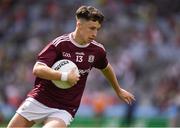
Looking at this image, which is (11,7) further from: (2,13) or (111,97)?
(111,97)

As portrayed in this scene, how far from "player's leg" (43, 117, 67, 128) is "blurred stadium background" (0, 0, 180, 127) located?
6.42 m

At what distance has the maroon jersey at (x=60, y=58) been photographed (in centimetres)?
838

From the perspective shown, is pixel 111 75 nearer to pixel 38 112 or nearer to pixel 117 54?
pixel 38 112

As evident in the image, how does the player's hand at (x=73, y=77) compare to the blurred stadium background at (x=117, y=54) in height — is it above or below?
above

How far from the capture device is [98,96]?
17.2 metres

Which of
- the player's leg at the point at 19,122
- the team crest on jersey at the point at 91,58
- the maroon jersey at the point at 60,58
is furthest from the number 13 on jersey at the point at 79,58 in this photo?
the player's leg at the point at 19,122

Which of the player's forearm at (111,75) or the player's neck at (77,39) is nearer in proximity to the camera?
the player's neck at (77,39)

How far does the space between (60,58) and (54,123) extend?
0.74 meters

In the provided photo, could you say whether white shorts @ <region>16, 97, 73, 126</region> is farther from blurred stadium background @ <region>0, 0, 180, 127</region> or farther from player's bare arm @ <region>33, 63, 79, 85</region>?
blurred stadium background @ <region>0, 0, 180, 127</region>

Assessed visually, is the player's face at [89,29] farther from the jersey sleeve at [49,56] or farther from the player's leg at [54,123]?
the player's leg at [54,123]

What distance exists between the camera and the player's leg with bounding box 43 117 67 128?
811cm

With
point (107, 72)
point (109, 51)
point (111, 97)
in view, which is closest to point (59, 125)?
point (107, 72)

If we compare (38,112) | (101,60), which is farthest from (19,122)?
(101,60)

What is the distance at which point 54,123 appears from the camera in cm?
816
